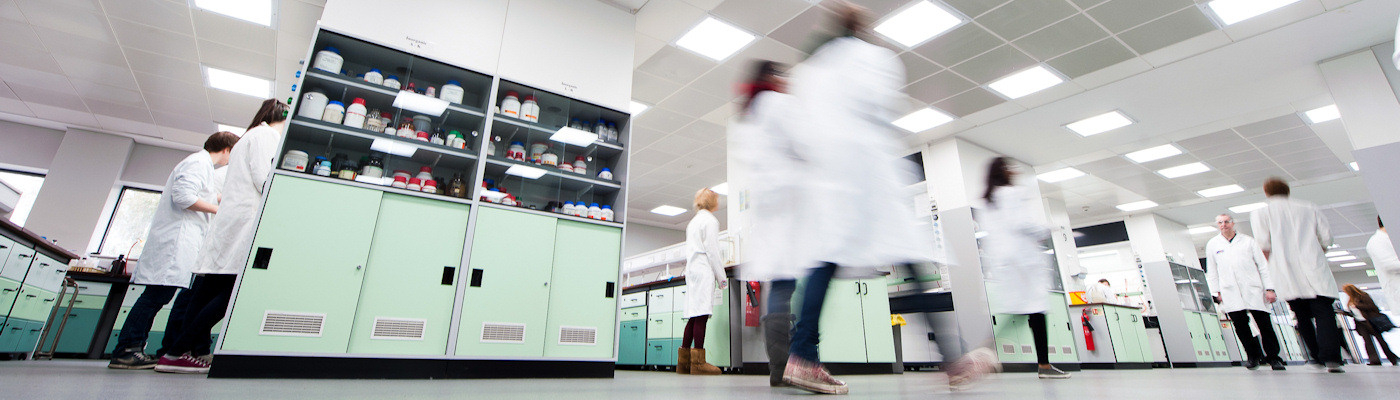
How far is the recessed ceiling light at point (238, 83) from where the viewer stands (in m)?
6.00

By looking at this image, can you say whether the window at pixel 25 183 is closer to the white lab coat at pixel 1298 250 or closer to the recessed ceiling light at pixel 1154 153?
the white lab coat at pixel 1298 250

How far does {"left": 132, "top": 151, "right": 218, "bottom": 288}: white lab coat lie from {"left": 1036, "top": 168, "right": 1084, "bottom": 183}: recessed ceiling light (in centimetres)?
1003

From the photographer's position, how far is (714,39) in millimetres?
5188

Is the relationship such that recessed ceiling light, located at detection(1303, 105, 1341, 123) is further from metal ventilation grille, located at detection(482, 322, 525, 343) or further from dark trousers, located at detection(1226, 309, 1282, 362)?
metal ventilation grille, located at detection(482, 322, 525, 343)

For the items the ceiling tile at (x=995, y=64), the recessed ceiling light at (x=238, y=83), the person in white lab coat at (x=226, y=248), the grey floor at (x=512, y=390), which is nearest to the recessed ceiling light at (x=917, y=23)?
the ceiling tile at (x=995, y=64)

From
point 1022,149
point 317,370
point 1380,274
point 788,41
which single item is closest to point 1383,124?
point 1380,274

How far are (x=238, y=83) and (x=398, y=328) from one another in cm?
519

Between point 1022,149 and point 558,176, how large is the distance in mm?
6838

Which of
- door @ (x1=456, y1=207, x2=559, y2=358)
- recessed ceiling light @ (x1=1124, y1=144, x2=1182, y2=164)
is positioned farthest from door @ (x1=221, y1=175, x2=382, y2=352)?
recessed ceiling light @ (x1=1124, y1=144, x2=1182, y2=164)

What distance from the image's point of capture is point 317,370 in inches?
105

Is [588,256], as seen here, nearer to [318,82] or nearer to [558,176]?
[558,176]

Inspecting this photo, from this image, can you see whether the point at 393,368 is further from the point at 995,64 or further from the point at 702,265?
the point at 995,64

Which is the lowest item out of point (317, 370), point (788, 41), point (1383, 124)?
point (317, 370)

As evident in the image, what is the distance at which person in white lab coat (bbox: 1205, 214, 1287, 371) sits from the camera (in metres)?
4.52
